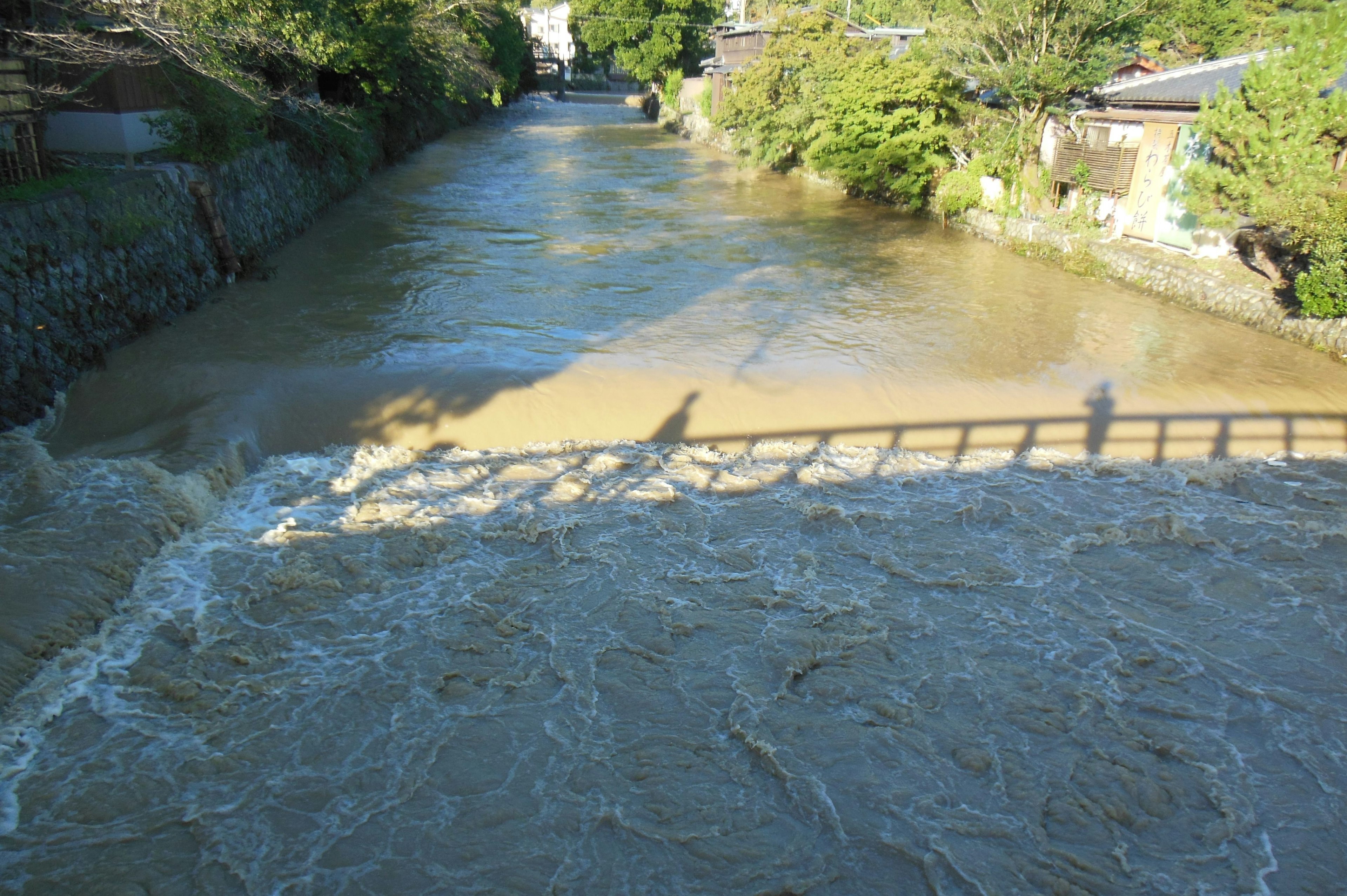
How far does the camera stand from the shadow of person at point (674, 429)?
10047 mm

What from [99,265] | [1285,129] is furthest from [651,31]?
[99,265]

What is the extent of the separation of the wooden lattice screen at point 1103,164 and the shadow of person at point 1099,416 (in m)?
7.09

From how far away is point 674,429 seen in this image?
1016cm

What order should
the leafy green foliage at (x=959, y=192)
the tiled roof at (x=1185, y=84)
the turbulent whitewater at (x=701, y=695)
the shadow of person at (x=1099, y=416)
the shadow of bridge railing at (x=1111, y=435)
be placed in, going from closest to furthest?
the turbulent whitewater at (x=701, y=695) < the shadow of bridge railing at (x=1111, y=435) < the shadow of person at (x=1099, y=416) < the tiled roof at (x=1185, y=84) < the leafy green foliage at (x=959, y=192)

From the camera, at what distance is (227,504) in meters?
8.28

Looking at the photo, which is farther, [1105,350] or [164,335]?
[1105,350]

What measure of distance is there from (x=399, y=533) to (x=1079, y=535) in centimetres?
650

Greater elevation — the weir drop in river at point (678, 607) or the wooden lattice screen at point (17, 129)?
the wooden lattice screen at point (17, 129)

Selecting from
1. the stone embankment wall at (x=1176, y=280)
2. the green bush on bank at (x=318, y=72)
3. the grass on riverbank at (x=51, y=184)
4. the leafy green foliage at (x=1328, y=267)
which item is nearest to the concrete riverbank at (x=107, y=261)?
the grass on riverbank at (x=51, y=184)

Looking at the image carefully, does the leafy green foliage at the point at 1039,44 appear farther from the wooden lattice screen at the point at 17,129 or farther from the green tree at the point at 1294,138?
the wooden lattice screen at the point at 17,129

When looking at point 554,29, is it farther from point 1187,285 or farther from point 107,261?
point 107,261

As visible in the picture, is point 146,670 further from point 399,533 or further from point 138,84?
point 138,84

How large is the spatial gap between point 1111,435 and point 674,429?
523 centimetres

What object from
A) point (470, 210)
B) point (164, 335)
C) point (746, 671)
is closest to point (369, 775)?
point (746, 671)
